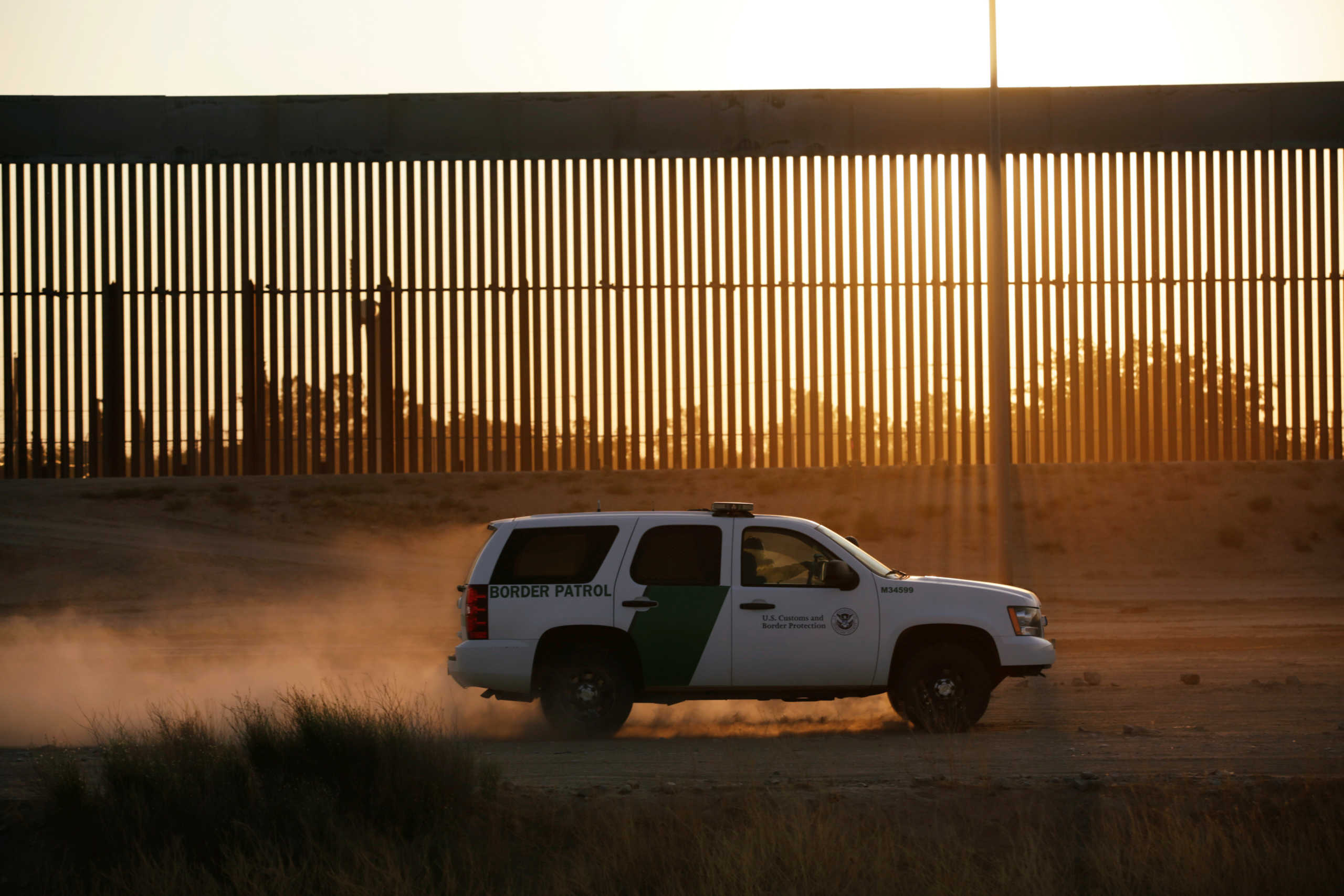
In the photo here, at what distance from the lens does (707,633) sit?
35.9ft

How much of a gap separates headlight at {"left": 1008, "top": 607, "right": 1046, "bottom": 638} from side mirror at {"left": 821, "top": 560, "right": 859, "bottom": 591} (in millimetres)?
1316

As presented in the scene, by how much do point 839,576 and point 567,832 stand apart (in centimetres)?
409

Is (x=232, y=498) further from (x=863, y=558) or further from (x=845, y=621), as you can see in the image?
(x=845, y=621)

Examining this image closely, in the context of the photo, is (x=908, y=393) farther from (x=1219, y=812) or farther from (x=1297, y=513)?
(x=1219, y=812)

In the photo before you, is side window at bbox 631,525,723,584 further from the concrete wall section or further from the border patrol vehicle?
the concrete wall section

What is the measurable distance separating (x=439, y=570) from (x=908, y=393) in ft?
48.5

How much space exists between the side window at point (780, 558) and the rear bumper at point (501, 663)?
6.14 feet

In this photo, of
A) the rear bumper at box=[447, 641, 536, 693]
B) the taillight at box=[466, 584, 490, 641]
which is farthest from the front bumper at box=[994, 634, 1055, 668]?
the taillight at box=[466, 584, 490, 641]

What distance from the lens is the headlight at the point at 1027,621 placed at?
11000 millimetres

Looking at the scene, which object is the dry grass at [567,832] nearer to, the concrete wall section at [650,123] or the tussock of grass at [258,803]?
the tussock of grass at [258,803]

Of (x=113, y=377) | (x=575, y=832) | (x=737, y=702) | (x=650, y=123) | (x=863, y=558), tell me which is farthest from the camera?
(x=113, y=377)

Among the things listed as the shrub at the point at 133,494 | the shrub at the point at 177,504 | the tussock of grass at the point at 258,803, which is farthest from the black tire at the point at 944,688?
the shrub at the point at 133,494

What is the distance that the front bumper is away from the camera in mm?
10883

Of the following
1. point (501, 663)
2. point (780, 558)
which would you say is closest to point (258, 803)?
point (501, 663)
